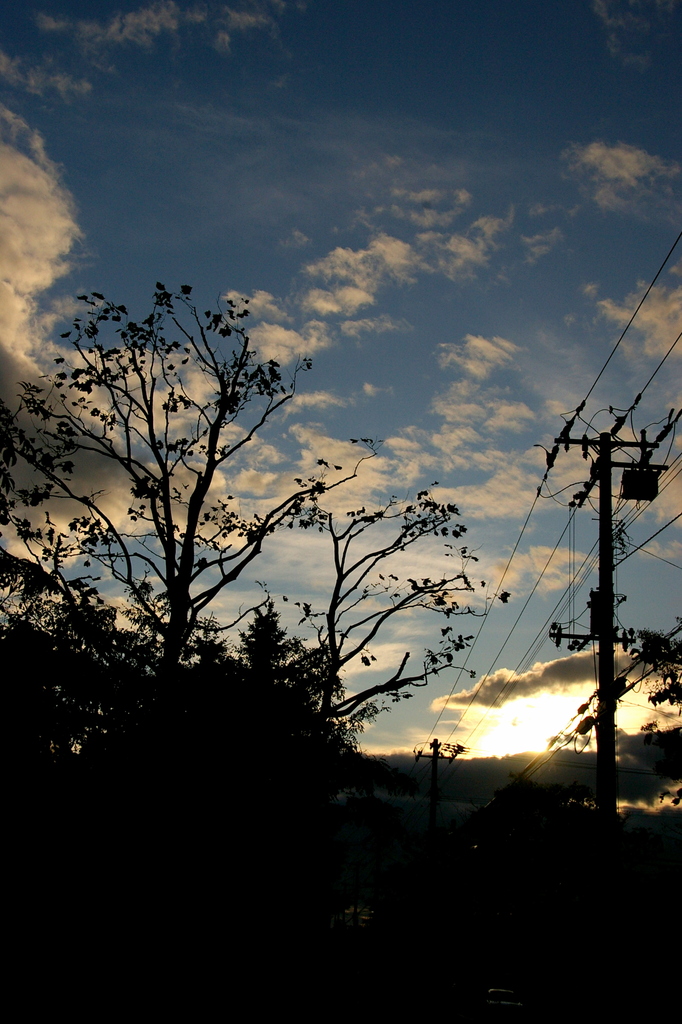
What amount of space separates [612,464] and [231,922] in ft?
37.0

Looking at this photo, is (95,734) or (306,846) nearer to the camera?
(95,734)

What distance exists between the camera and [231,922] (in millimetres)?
12430

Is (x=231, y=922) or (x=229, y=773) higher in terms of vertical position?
(x=229, y=773)

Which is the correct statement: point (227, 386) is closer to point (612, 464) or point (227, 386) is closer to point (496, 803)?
point (612, 464)

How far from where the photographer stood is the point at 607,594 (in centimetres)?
1452

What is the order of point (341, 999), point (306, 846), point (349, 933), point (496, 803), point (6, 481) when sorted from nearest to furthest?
point (6, 481) → point (306, 846) → point (341, 999) → point (349, 933) → point (496, 803)

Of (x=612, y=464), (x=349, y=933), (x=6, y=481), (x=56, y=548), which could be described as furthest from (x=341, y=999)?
(x=6, y=481)

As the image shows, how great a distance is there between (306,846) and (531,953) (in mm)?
23007

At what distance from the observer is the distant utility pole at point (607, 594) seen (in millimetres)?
12734

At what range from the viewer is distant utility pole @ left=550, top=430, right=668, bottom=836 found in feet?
41.8

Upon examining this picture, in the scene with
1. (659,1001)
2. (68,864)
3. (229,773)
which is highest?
(229,773)

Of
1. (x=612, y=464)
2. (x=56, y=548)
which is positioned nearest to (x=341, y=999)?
(x=56, y=548)

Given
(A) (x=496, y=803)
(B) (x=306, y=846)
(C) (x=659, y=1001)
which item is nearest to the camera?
(B) (x=306, y=846)

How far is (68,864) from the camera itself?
10.6 m
